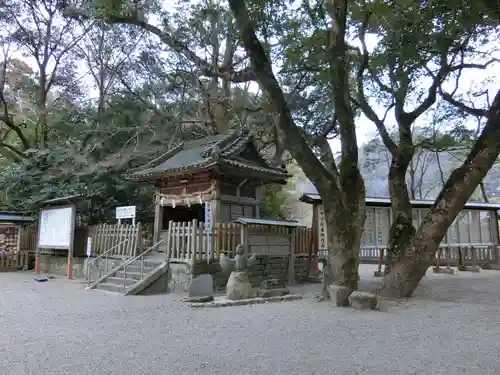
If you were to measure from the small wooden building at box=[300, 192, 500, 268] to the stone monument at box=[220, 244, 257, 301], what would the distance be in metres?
4.67

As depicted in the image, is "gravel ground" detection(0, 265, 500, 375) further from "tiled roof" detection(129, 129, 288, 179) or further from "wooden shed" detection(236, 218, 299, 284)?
"tiled roof" detection(129, 129, 288, 179)

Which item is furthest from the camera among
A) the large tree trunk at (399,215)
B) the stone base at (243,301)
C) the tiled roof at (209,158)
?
the tiled roof at (209,158)

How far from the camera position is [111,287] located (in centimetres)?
1046

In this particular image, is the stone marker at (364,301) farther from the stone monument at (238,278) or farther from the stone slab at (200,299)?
→ the stone slab at (200,299)

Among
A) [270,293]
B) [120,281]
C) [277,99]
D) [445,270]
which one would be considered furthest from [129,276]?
[445,270]

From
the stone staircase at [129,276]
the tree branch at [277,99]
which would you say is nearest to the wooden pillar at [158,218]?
the stone staircase at [129,276]

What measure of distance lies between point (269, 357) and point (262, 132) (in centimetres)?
1478

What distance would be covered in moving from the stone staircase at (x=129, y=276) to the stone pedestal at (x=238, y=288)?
2.56 metres

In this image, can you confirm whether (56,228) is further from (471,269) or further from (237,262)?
(471,269)

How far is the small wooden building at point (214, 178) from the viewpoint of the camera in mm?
11859

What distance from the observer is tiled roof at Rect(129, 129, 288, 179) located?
11.5 meters

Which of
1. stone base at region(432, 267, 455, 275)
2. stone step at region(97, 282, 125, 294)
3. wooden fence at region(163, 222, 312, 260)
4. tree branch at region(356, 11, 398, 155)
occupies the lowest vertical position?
stone step at region(97, 282, 125, 294)

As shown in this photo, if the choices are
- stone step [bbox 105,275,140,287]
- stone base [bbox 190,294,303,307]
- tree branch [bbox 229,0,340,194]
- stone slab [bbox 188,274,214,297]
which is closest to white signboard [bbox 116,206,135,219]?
stone step [bbox 105,275,140,287]

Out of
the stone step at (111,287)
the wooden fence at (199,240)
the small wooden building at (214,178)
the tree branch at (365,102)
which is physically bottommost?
the stone step at (111,287)
